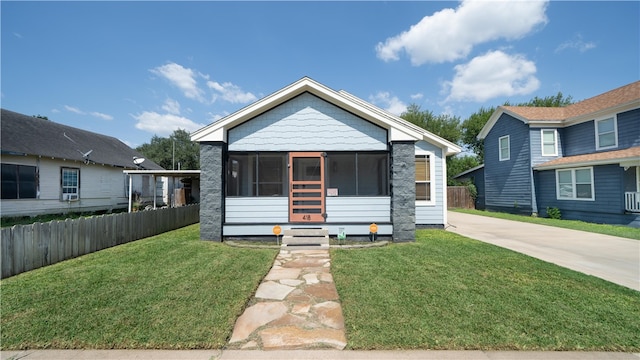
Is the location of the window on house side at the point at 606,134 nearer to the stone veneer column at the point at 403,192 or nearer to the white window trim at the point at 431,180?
the white window trim at the point at 431,180

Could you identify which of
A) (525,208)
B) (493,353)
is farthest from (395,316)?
(525,208)

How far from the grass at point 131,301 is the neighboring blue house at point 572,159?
14678 mm

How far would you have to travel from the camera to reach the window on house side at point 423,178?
10.0m

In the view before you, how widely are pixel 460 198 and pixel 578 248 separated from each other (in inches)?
562

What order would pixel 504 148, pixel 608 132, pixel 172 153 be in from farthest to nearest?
pixel 172 153, pixel 504 148, pixel 608 132

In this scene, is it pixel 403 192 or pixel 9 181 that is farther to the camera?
pixel 9 181

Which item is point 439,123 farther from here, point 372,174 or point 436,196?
point 372,174

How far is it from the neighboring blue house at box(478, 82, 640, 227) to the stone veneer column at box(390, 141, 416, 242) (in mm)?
9612

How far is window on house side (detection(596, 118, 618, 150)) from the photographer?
39.3 ft

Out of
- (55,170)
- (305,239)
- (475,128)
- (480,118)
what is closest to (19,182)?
(55,170)

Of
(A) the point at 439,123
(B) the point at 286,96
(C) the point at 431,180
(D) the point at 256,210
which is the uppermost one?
(A) the point at 439,123

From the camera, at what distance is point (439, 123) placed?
3678 cm

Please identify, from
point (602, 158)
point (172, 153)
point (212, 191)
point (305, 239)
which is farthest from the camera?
point (172, 153)

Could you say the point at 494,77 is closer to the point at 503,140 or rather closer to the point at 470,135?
the point at 470,135
